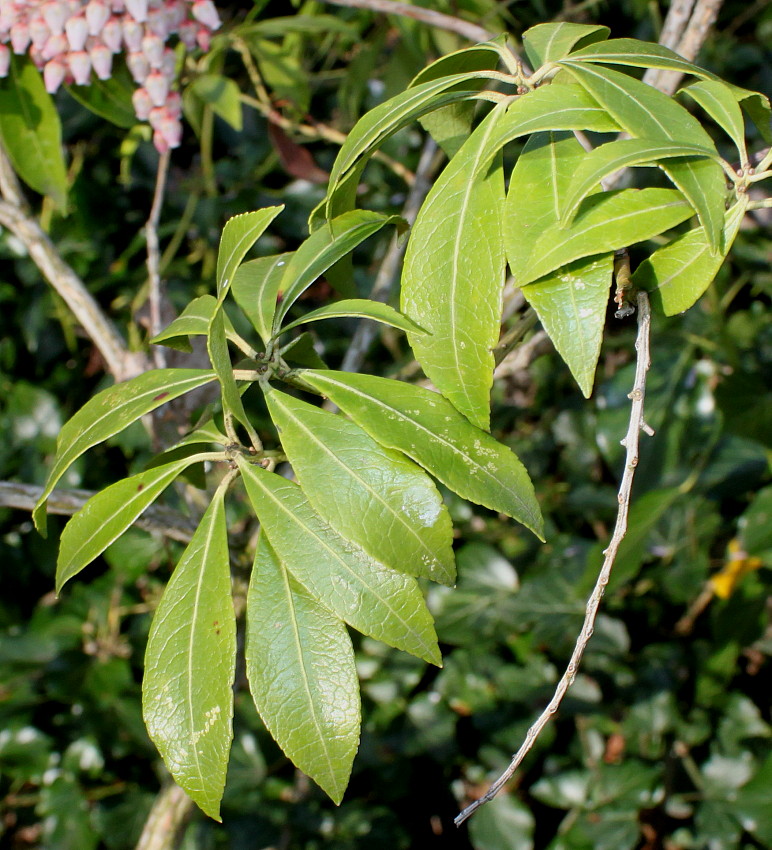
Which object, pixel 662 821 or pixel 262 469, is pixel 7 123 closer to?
pixel 262 469

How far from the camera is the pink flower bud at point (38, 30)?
947 millimetres

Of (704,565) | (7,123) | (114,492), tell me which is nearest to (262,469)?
(114,492)

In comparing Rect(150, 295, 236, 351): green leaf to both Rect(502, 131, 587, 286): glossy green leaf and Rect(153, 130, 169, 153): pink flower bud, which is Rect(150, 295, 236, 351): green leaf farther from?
Rect(153, 130, 169, 153): pink flower bud

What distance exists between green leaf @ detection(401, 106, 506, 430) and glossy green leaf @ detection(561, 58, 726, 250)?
0.07 metres

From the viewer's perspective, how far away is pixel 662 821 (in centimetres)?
161

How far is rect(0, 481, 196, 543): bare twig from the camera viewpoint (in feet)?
2.37

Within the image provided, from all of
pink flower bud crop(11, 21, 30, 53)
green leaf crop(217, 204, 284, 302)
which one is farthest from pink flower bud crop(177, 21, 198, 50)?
green leaf crop(217, 204, 284, 302)

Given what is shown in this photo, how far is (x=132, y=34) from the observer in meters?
0.99

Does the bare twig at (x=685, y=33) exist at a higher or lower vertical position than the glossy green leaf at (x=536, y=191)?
higher

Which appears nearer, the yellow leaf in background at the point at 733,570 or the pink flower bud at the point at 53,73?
the pink flower bud at the point at 53,73

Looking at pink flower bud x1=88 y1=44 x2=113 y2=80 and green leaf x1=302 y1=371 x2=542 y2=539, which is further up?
pink flower bud x1=88 y1=44 x2=113 y2=80

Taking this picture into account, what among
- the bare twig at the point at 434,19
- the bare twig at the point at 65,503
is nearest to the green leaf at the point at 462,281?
the bare twig at the point at 65,503

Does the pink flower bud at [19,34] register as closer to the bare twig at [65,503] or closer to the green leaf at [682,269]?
the bare twig at [65,503]

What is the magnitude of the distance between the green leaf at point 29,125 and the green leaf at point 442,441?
29.5 inches
